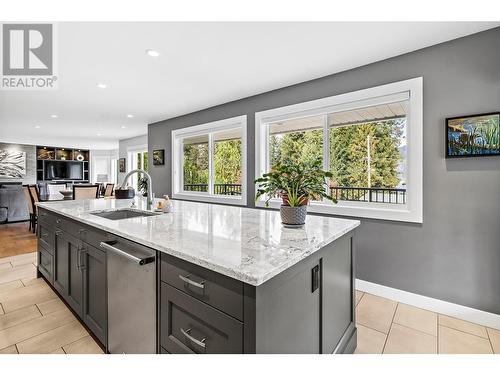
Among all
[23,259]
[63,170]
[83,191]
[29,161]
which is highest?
[29,161]

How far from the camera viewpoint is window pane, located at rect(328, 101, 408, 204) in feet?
8.83

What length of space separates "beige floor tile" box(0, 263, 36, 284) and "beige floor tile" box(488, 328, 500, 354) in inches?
175

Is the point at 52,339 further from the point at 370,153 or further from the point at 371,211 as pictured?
the point at 370,153

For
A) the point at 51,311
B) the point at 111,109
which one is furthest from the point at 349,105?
the point at 111,109

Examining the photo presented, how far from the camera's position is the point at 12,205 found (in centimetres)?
644

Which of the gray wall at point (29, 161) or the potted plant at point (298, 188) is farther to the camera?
the gray wall at point (29, 161)

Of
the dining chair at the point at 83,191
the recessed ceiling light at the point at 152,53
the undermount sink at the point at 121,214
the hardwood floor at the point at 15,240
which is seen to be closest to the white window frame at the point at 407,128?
the recessed ceiling light at the point at 152,53

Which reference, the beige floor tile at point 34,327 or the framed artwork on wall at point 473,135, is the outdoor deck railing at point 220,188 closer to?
the beige floor tile at point 34,327

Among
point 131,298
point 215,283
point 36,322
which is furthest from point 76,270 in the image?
point 215,283

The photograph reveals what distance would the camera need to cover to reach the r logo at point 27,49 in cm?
205

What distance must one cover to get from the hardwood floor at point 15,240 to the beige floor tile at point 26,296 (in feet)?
5.59

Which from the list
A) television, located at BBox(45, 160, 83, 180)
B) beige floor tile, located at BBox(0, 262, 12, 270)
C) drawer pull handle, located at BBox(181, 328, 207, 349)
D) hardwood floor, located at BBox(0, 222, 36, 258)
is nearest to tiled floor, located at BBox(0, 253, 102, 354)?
beige floor tile, located at BBox(0, 262, 12, 270)

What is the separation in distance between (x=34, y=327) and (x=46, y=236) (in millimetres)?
946

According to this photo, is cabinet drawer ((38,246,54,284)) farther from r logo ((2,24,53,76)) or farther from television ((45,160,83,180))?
television ((45,160,83,180))
